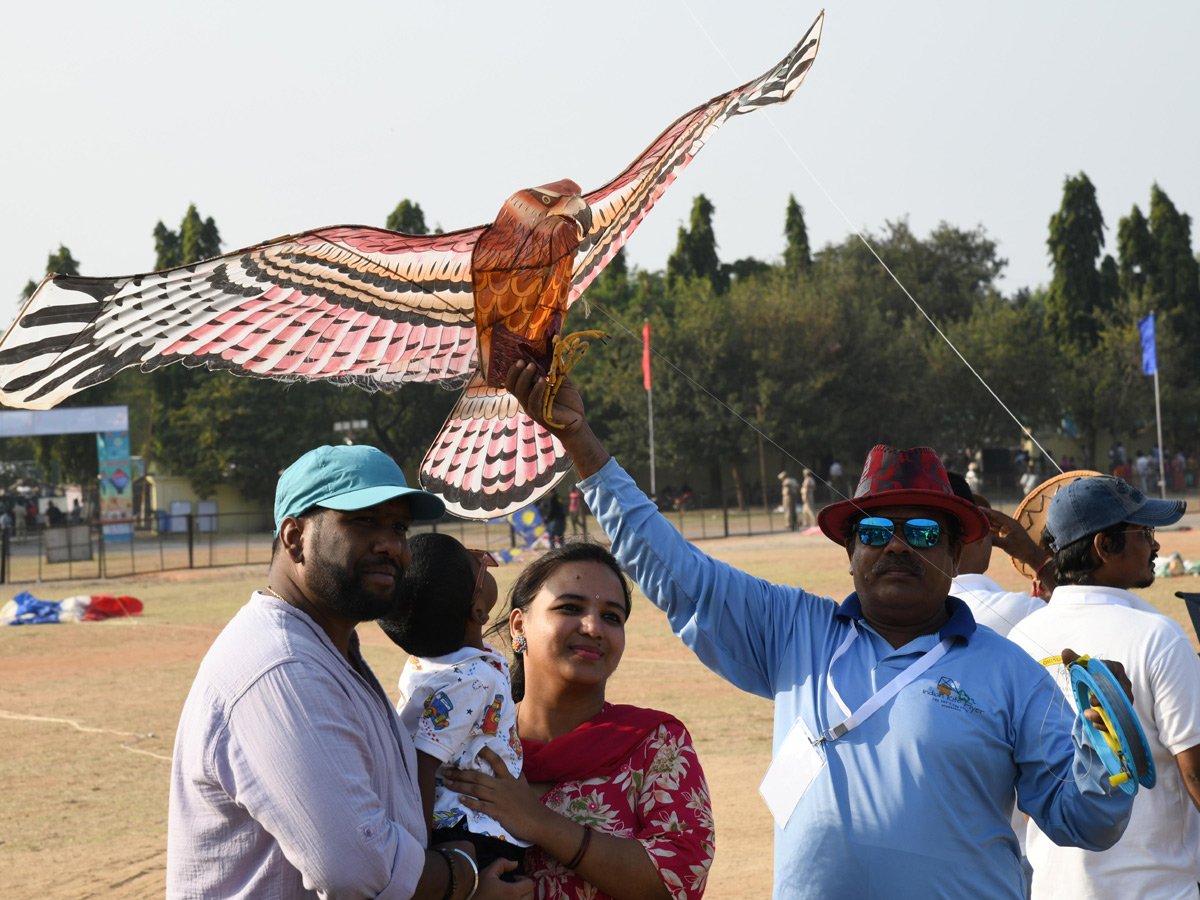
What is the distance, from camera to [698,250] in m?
50.3

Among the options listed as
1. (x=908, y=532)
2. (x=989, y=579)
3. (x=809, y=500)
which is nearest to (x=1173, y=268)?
(x=809, y=500)

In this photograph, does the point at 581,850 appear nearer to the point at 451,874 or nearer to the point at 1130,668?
the point at 451,874

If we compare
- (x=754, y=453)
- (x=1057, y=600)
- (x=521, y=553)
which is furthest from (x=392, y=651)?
(x=754, y=453)

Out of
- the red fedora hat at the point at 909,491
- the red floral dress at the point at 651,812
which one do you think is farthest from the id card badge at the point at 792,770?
the red fedora hat at the point at 909,491

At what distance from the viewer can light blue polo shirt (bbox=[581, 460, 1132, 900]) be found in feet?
7.00

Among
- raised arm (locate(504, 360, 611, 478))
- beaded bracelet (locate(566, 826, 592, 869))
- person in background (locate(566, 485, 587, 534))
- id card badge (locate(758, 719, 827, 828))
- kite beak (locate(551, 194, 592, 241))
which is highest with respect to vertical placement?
kite beak (locate(551, 194, 592, 241))

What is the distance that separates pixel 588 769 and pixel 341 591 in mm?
679

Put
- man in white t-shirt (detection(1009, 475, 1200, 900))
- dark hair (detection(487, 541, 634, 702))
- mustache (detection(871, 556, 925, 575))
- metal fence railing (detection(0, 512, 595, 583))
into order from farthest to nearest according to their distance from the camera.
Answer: metal fence railing (detection(0, 512, 595, 583)) → man in white t-shirt (detection(1009, 475, 1200, 900)) → dark hair (detection(487, 541, 634, 702)) → mustache (detection(871, 556, 925, 575))

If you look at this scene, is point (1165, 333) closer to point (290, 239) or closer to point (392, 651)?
point (392, 651)

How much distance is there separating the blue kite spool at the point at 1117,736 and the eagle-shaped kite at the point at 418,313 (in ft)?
3.57

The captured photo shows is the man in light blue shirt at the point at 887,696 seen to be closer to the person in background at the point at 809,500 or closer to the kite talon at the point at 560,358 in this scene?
the kite talon at the point at 560,358

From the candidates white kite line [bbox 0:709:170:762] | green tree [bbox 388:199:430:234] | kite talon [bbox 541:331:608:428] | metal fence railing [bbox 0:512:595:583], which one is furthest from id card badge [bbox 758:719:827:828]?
green tree [bbox 388:199:430:234]

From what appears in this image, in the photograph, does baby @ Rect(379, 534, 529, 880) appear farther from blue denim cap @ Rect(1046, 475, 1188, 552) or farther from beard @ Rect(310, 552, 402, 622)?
blue denim cap @ Rect(1046, 475, 1188, 552)

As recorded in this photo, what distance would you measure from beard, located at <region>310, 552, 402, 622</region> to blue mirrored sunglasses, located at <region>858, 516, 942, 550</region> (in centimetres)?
107
